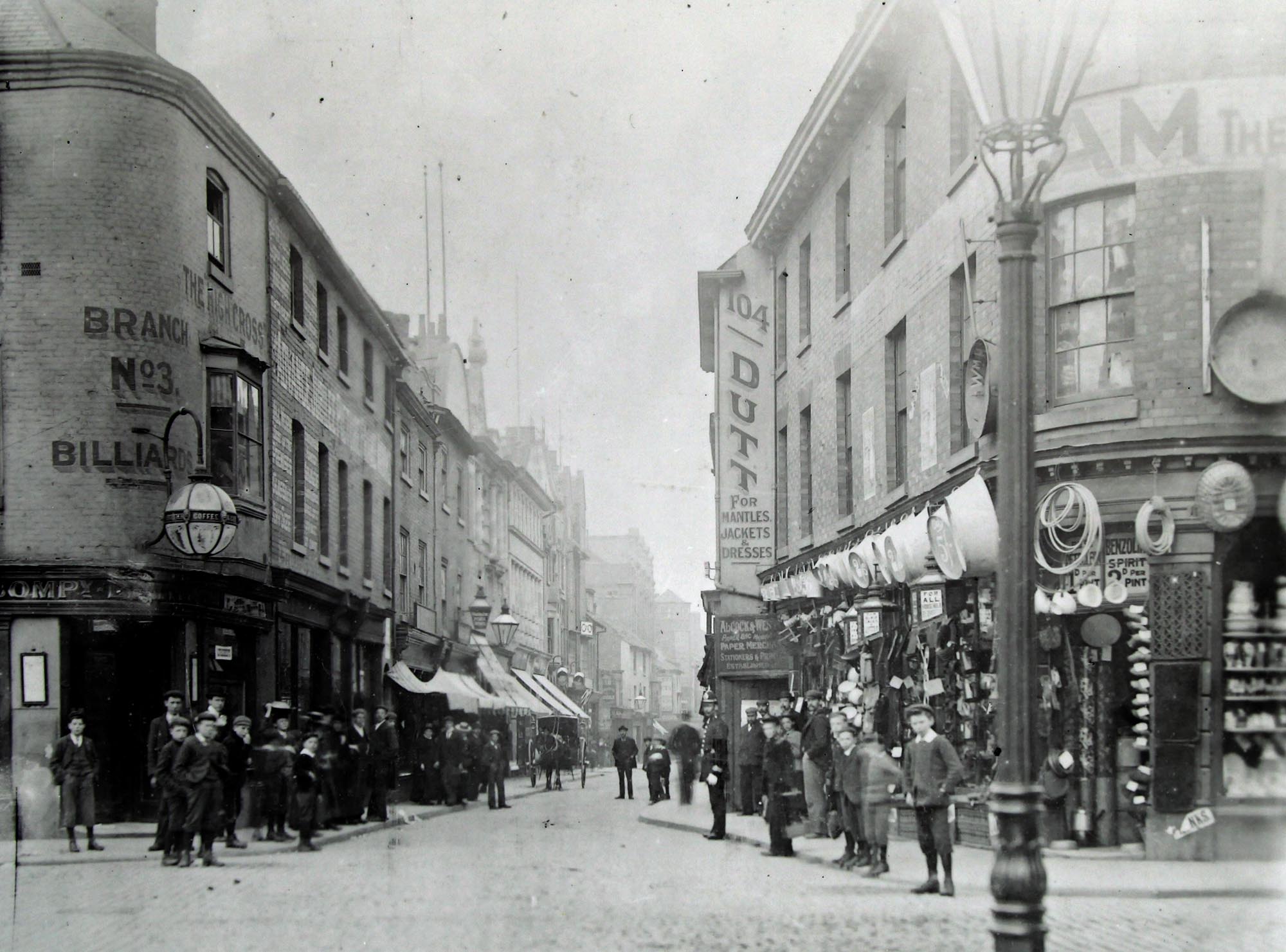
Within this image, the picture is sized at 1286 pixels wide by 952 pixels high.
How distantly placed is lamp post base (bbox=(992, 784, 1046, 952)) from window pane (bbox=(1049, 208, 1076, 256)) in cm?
1009

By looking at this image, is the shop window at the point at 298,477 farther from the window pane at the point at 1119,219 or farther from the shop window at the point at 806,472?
the window pane at the point at 1119,219

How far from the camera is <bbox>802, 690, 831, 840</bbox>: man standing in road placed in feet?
63.5

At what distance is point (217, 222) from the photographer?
21.8 m

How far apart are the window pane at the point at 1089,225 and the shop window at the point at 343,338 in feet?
54.9

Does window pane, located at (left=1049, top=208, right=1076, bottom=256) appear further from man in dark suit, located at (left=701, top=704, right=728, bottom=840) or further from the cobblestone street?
man in dark suit, located at (left=701, top=704, right=728, bottom=840)

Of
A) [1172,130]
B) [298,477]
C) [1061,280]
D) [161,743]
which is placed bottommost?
[161,743]

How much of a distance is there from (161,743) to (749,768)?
11389 mm

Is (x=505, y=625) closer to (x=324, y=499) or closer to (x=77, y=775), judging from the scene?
(x=324, y=499)

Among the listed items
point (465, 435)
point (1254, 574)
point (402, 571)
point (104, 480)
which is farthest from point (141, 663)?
point (465, 435)

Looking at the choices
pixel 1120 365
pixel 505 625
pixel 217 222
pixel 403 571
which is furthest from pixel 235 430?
pixel 505 625

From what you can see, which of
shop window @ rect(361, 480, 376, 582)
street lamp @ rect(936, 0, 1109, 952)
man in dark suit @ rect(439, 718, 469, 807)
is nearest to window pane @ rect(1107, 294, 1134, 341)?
street lamp @ rect(936, 0, 1109, 952)

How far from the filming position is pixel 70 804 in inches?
668

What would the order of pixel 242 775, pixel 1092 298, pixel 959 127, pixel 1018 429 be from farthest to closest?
pixel 242 775
pixel 959 127
pixel 1092 298
pixel 1018 429

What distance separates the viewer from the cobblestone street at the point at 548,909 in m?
10.8
